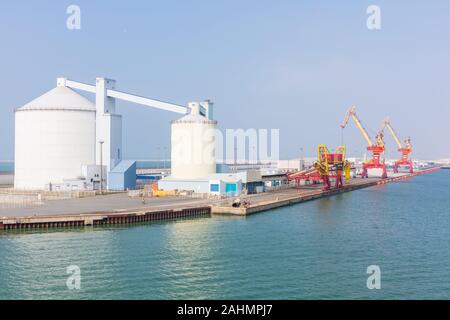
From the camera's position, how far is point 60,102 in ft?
178

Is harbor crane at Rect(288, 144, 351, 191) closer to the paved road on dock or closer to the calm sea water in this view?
the paved road on dock

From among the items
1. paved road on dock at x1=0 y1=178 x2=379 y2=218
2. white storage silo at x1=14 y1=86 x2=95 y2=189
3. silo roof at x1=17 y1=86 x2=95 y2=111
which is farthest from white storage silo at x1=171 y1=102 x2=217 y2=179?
silo roof at x1=17 y1=86 x2=95 y2=111

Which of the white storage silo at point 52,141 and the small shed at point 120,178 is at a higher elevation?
the white storage silo at point 52,141

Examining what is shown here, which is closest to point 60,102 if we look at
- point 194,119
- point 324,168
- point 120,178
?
point 120,178

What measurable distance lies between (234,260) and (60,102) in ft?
125

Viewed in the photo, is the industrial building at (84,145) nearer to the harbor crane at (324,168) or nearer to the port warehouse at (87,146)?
the port warehouse at (87,146)

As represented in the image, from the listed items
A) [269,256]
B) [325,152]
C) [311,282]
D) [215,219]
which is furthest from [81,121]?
[311,282]

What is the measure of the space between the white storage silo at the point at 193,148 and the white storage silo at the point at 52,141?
956 centimetres

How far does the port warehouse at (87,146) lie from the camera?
52188mm

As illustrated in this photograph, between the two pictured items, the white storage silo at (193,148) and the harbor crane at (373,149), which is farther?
the harbor crane at (373,149)

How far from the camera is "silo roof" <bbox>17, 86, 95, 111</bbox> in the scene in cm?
5366

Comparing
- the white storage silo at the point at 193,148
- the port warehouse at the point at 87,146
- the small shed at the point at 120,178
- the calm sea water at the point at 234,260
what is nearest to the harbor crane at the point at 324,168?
the port warehouse at the point at 87,146
